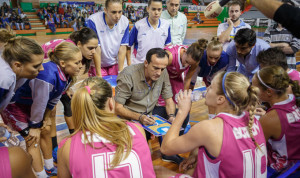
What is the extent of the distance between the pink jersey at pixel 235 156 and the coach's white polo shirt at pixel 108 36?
263 centimetres

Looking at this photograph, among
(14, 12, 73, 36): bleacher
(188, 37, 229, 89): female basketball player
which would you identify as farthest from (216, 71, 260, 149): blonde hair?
(14, 12, 73, 36): bleacher

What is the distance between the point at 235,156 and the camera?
131 centimetres

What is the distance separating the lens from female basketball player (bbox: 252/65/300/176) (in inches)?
66.9

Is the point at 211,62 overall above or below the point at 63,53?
below

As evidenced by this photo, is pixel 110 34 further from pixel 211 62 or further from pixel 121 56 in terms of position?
pixel 211 62

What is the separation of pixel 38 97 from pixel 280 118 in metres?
2.00

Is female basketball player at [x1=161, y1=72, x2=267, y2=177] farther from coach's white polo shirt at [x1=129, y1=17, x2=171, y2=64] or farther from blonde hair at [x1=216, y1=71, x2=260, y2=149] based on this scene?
coach's white polo shirt at [x1=129, y1=17, x2=171, y2=64]

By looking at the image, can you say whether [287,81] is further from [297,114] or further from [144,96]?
[144,96]

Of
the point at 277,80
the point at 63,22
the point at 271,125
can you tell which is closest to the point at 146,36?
the point at 277,80

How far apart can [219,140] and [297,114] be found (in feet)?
2.74

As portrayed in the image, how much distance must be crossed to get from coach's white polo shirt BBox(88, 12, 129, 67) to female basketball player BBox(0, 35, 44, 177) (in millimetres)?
1750

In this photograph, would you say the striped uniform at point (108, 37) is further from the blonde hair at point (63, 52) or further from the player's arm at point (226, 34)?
the player's arm at point (226, 34)

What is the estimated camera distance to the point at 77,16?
17.0 metres

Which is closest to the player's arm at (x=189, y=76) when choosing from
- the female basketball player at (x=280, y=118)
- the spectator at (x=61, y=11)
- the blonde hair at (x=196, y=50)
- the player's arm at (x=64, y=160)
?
the blonde hair at (x=196, y=50)
